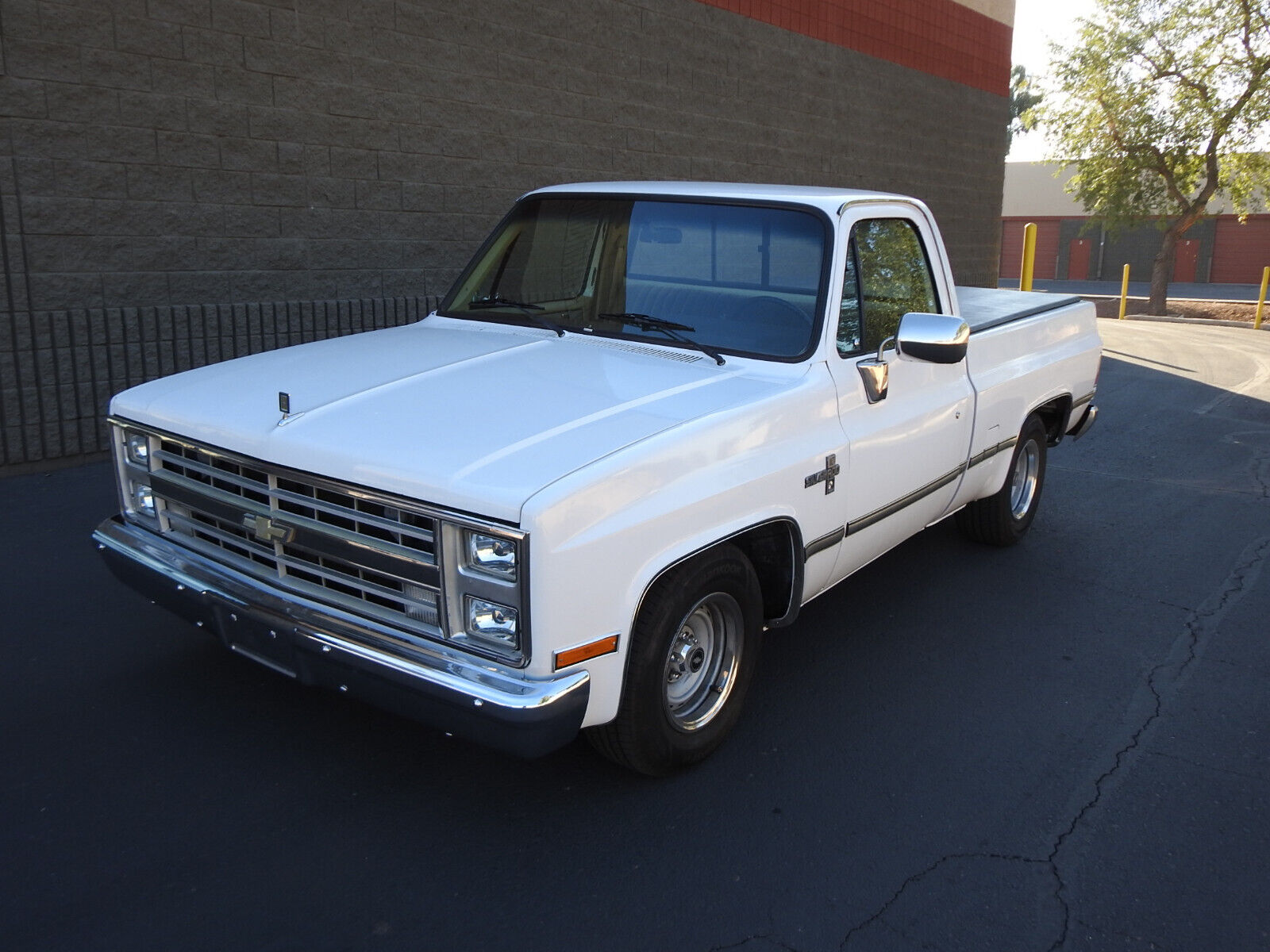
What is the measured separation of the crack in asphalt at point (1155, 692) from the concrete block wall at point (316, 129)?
6162 millimetres

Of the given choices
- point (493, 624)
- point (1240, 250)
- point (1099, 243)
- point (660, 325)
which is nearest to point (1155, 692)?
point (660, 325)

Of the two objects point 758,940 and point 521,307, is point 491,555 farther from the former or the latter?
point 521,307

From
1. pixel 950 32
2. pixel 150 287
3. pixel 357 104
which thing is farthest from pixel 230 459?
pixel 950 32

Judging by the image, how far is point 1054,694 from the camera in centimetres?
Answer: 454

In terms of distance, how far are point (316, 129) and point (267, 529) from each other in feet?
19.0

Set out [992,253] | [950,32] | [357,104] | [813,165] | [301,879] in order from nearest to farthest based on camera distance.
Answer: [301,879], [357,104], [813,165], [950,32], [992,253]

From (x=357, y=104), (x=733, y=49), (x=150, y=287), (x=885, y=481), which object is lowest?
(x=885, y=481)

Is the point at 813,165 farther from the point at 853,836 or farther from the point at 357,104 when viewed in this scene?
the point at 853,836

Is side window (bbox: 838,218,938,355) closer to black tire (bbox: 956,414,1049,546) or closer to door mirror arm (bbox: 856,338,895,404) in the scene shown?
door mirror arm (bbox: 856,338,895,404)

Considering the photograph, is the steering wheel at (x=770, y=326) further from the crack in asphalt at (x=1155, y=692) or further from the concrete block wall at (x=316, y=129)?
the concrete block wall at (x=316, y=129)

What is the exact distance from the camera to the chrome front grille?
315 centimetres

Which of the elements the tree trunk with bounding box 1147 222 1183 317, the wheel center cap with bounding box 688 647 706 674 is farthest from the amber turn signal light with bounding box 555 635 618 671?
the tree trunk with bounding box 1147 222 1183 317

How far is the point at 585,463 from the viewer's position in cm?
309

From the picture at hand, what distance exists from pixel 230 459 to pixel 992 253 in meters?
19.7
